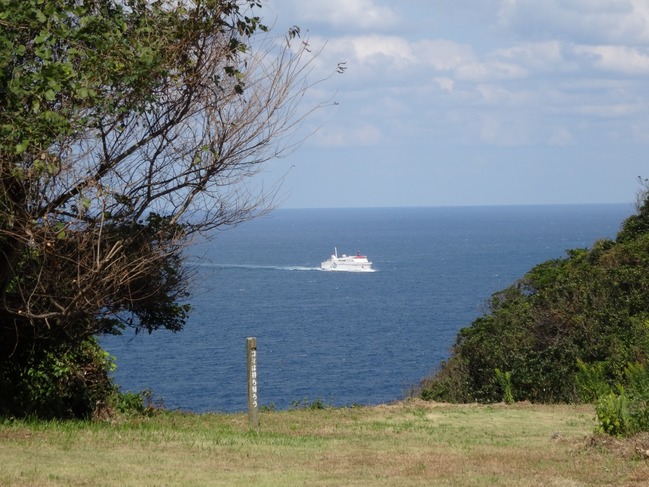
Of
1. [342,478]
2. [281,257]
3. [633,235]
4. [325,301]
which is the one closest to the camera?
[342,478]

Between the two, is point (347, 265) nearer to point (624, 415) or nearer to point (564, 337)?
point (564, 337)

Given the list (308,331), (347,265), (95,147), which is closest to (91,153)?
(95,147)

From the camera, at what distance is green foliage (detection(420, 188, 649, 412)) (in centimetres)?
2483

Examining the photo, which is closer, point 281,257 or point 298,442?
point 298,442

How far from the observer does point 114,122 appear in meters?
13.0

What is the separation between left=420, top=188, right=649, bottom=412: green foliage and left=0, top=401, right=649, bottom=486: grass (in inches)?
326

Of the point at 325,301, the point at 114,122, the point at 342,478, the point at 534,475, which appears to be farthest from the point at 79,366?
the point at 325,301

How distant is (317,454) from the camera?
36.9 ft

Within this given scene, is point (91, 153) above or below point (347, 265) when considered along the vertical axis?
above

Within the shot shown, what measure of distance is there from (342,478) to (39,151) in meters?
5.32

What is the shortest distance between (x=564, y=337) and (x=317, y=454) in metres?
17.5

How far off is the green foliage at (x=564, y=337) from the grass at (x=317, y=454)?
27.2 ft

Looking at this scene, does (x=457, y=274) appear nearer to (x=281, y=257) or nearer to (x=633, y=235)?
(x=281, y=257)

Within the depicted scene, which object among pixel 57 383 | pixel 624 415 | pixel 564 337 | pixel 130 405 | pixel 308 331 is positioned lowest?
pixel 308 331
